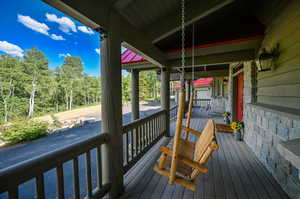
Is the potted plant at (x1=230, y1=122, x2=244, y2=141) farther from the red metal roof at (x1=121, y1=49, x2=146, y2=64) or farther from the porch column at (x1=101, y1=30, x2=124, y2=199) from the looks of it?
the porch column at (x1=101, y1=30, x2=124, y2=199)

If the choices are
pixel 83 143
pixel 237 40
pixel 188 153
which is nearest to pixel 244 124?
pixel 237 40

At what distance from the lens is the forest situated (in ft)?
31.0

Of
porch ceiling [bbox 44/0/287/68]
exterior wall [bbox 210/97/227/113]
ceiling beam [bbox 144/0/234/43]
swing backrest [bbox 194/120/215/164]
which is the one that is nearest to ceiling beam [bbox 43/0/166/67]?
porch ceiling [bbox 44/0/287/68]

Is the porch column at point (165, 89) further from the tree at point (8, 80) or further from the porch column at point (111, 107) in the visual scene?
the tree at point (8, 80)

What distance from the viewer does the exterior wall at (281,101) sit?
163 centimetres

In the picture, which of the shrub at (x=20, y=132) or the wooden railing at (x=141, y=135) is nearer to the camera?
the wooden railing at (x=141, y=135)

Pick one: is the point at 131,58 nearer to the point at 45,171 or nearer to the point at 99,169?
the point at 99,169

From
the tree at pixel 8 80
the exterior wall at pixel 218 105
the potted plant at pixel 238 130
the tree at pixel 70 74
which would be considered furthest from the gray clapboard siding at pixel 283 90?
the tree at pixel 70 74

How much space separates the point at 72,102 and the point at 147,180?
25609mm

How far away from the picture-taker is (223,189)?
1.78 meters

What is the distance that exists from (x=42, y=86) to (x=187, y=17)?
19.5 metres

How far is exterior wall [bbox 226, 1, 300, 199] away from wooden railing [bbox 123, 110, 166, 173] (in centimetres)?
218

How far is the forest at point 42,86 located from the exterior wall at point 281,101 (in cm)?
751

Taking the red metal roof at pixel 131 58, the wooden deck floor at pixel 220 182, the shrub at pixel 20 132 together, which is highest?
the red metal roof at pixel 131 58
